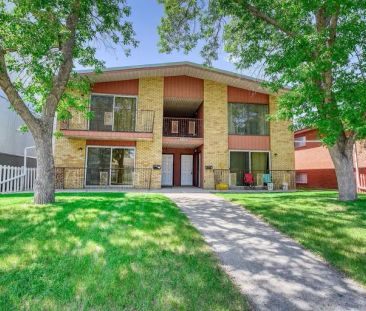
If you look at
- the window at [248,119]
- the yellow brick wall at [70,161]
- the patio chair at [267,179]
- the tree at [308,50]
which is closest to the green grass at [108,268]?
the tree at [308,50]

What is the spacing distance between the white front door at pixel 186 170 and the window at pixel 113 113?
15.5ft

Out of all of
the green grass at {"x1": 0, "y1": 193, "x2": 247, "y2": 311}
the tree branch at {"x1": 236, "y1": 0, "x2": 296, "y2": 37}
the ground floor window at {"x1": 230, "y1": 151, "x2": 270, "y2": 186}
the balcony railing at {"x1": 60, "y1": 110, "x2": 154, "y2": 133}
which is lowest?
the green grass at {"x1": 0, "y1": 193, "x2": 247, "y2": 311}

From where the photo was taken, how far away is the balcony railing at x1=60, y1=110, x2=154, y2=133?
44.8ft

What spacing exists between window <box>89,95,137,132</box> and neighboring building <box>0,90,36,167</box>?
399 cm

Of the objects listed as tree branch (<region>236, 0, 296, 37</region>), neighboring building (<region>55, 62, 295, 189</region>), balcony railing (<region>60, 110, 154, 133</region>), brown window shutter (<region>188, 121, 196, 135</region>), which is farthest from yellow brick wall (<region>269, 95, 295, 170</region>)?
tree branch (<region>236, 0, 296, 37</region>)

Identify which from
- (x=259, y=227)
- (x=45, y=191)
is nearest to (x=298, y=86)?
(x=259, y=227)

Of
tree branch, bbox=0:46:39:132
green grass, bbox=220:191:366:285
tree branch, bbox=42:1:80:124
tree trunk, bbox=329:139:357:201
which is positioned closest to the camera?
green grass, bbox=220:191:366:285

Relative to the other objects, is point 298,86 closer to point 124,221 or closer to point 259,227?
point 259,227

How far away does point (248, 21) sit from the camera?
383 inches

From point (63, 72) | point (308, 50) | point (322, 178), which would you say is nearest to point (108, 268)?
point (63, 72)

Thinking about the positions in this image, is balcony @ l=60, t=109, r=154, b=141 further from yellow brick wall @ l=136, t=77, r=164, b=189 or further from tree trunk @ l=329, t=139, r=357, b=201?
tree trunk @ l=329, t=139, r=357, b=201

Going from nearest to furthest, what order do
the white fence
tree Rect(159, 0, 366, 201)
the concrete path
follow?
the concrete path → tree Rect(159, 0, 366, 201) → the white fence

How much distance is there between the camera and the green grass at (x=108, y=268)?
2301 mm

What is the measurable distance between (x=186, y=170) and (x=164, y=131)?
3.22 meters
